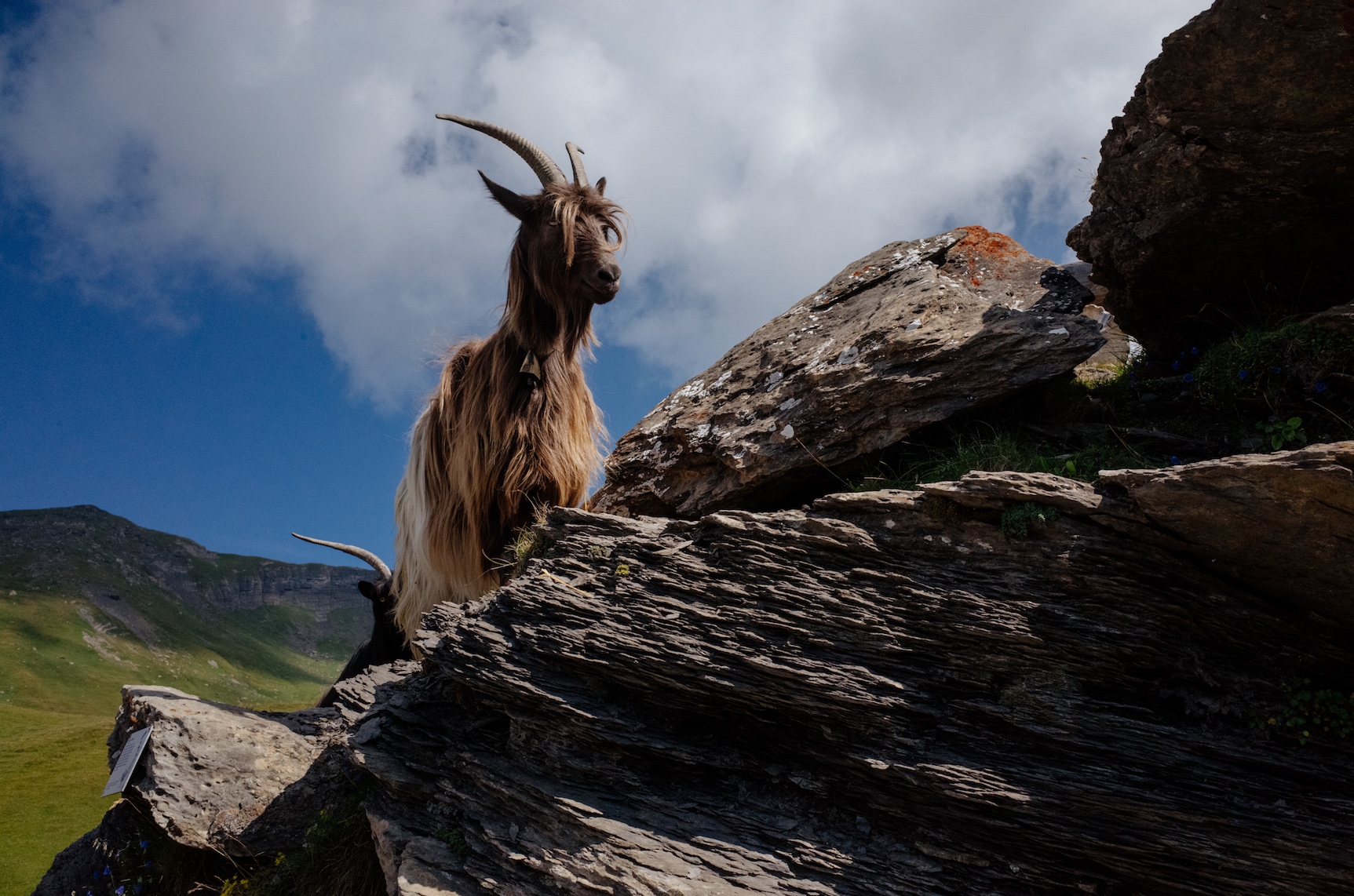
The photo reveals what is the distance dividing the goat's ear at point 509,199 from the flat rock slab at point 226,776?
5483 mm

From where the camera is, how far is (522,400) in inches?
265

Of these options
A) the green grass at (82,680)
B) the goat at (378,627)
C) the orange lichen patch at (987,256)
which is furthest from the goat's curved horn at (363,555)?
the orange lichen patch at (987,256)

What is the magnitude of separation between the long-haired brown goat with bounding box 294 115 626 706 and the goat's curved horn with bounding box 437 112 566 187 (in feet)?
0.03

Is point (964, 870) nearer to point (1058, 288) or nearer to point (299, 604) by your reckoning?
point (1058, 288)

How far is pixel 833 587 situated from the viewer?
4551mm

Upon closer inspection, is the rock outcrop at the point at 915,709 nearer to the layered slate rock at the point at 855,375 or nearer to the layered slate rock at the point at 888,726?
the layered slate rock at the point at 888,726

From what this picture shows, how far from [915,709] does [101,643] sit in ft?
109

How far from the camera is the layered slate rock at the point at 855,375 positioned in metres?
5.74

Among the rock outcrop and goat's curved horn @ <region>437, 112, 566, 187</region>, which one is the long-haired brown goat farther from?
the rock outcrop

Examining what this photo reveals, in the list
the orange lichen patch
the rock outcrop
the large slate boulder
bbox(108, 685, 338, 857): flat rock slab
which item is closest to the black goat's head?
the rock outcrop

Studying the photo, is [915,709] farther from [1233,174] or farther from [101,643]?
[101,643]

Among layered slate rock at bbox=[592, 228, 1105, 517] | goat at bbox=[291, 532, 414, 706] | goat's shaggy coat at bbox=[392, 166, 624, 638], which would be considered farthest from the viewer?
goat at bbox=[291, 532, 414, 706]

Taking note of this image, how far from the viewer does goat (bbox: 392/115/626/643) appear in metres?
6.52

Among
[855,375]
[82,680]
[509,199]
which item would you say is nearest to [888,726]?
[855,375]
